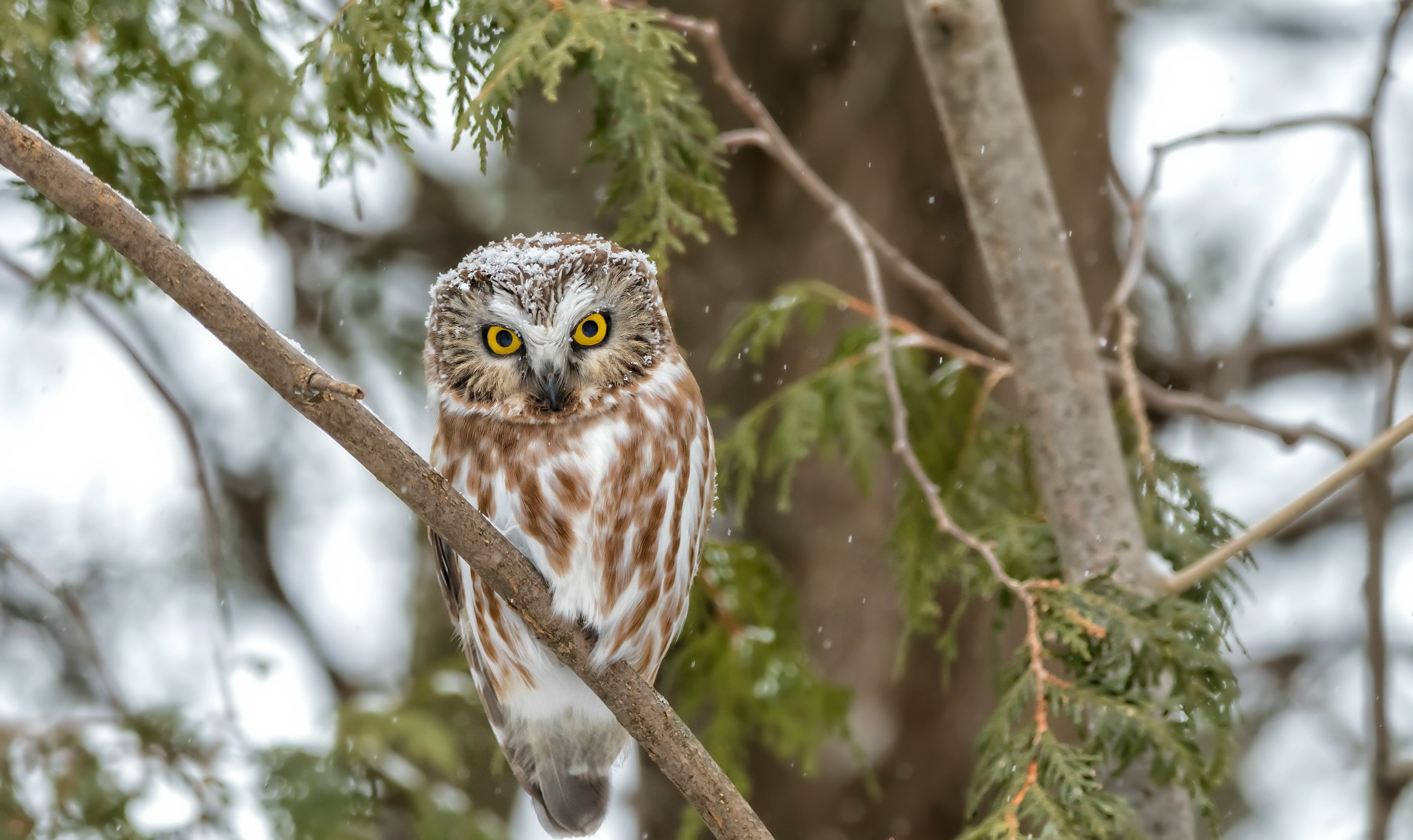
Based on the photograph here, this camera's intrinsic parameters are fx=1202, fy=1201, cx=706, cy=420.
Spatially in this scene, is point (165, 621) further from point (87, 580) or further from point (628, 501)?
point (628, 501)

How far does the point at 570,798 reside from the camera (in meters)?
2.32

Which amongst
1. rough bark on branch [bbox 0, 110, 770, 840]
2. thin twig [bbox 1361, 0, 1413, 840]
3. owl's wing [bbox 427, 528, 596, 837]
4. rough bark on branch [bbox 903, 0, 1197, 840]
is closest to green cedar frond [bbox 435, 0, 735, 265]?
rough bark on branch [bbox 0, 110, 770, 840]

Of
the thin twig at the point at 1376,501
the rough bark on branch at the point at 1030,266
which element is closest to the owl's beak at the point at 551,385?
the rough bark on branch at the point at 1030,266

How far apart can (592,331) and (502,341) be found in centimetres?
13

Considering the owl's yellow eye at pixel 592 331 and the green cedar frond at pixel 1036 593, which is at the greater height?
the owl's yellow eye at pixel 592 331

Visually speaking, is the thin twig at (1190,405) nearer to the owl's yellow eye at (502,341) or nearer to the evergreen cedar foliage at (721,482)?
the evergreen cedar foliage at (721,482)

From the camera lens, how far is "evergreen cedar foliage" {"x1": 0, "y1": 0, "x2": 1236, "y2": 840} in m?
1.82

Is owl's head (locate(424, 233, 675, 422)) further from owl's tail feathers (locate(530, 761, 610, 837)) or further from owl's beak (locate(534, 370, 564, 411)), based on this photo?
owl's tail feathers (locate(530, 761, 610, 837))

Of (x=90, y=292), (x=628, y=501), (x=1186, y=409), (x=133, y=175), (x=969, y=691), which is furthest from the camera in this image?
(x=969, y=691)

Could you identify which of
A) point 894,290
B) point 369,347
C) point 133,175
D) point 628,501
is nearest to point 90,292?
point 133,175

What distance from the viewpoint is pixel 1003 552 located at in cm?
254

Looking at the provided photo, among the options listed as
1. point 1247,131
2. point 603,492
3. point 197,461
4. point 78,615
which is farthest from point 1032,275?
point 78,615

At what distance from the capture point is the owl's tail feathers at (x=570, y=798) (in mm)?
2309

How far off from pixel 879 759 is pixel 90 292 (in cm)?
254
